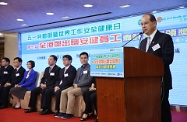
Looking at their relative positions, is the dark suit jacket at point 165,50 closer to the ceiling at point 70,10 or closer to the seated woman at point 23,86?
the ceiling at point 70,10

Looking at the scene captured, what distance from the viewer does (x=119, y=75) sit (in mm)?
1589

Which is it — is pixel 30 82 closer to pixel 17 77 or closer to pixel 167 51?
pixel 17 77

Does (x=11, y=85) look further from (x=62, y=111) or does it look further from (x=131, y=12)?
(x=131, y=12)

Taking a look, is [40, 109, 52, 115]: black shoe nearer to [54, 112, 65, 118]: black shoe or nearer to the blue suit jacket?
[54, 112, 65, 118]: black shoe

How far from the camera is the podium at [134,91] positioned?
161 centimetres

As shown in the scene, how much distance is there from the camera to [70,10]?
5.18 meters

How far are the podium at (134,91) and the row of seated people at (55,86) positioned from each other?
2195 millimetres

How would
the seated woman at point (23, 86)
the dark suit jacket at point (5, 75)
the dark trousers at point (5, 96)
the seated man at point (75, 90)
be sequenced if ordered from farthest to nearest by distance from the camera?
1. the dark suit jacket at point (5, 75)
2. the dark trousers at point (5, 96)
3. the seated woman at point (23, 86)
4. the seated man at point (75, 90)

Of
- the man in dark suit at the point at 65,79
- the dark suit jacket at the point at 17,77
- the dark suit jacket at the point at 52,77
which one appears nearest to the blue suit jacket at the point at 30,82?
the dark suit jacket at the point at 17,77

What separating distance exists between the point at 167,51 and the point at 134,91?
0.53 meters

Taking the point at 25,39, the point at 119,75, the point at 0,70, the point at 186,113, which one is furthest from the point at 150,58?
the point at 25,39

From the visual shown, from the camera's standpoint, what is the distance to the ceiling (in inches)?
178

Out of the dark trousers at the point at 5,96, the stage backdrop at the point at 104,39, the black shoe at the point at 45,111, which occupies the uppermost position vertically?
the stage backdrop at the point at 104,39

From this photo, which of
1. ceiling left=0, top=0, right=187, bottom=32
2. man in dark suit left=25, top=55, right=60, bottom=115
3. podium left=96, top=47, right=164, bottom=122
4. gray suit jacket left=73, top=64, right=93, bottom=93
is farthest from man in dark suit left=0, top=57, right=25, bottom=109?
podium left=96, top=47, right=164, bottom=122
